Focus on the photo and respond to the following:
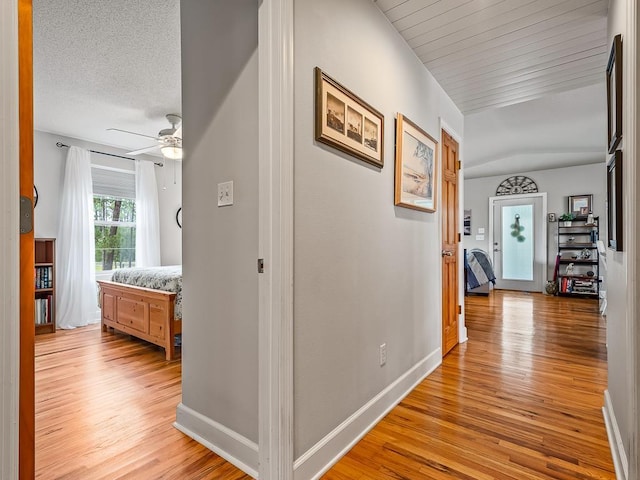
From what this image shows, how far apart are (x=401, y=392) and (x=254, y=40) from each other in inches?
86.4

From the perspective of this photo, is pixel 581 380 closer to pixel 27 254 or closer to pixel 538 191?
pixel 27 254

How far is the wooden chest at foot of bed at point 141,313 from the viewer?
3.12 metres

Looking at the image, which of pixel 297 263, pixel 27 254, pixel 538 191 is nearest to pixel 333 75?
pixel 297 263

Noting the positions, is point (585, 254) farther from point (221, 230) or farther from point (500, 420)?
point (221, 230)

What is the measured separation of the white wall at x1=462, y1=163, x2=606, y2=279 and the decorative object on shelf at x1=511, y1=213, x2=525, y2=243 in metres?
0.48

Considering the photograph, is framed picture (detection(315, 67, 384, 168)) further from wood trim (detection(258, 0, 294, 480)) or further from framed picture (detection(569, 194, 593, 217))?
framed picture (detection(569, 194, 593, 217))

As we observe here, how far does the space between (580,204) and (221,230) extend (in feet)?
24.6

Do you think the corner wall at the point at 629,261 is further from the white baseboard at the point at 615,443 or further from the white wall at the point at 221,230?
the white wall at the point at 221,230

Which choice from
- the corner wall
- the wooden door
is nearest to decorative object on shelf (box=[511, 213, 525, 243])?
the wooden door

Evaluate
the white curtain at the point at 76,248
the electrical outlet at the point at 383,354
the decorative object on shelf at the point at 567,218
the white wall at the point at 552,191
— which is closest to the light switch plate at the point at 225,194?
the electrical outlet at the point at 383,354

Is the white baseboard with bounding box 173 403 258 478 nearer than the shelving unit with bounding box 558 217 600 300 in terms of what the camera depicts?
Yes

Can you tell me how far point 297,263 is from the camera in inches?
57.3

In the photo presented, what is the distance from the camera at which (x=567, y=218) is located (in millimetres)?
6582

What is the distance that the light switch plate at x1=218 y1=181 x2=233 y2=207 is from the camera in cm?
163
